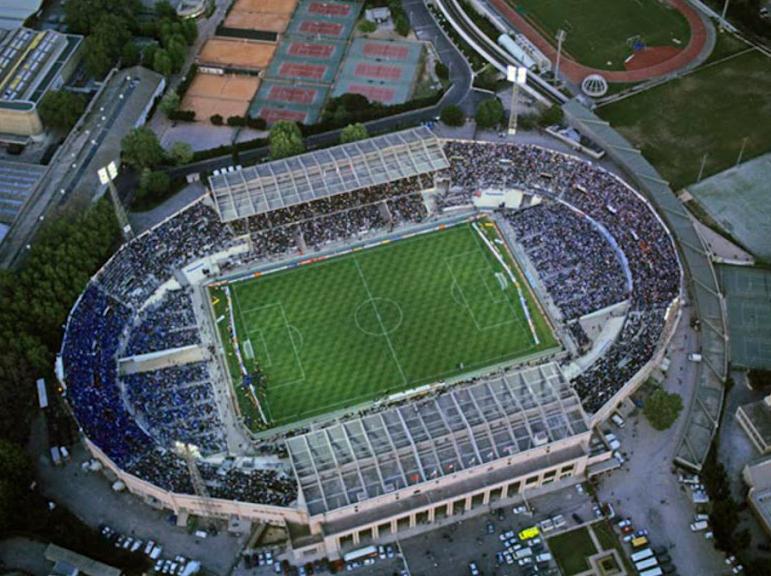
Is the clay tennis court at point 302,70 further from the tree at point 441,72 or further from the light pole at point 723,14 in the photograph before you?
the light pole at point 723,14

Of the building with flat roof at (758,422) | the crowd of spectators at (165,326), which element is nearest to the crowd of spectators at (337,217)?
the crowd of spectators at (165,326)

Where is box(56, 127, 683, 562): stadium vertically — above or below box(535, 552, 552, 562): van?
above

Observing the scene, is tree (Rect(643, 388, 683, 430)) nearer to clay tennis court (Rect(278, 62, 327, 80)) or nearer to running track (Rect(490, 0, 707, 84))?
running track (Rect(490, 0, 707, 84))

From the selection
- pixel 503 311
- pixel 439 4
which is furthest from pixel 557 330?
pixel 439 4

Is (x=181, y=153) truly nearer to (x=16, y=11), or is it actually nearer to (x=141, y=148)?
(x=141, y=148)

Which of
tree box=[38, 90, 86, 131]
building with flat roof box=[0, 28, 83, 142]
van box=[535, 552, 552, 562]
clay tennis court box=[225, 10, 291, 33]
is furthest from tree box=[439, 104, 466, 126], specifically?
van box=[535, 552, 552, 562]

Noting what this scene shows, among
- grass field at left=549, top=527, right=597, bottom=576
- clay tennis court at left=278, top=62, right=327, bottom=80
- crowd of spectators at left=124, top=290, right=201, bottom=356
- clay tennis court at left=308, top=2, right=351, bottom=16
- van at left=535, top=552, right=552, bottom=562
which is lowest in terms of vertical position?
van at left=535, top=552, right=552, bottom=562
